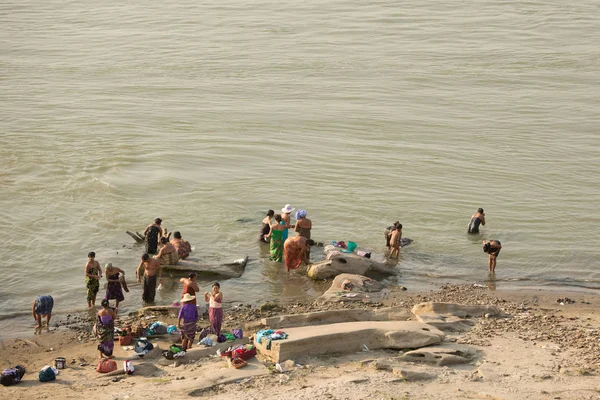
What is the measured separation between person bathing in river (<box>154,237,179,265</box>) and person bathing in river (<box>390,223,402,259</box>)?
508 centimetres

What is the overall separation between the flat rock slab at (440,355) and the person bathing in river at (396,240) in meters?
6.47

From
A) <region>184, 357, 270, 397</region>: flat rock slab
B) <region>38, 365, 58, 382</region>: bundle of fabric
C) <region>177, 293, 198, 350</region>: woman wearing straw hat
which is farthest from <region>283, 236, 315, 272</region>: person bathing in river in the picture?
<region>38, 365, 58, 382</region>: bundle of fabric

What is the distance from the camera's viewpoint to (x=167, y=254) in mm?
18984

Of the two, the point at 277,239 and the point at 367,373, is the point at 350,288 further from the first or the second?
the point at 367,373

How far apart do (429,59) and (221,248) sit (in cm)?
2513

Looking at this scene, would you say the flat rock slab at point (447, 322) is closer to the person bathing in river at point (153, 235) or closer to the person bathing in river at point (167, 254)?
the person bathing in river at point (167, 254)

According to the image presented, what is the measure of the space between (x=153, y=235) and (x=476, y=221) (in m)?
8.44

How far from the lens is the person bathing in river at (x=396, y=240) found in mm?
20391

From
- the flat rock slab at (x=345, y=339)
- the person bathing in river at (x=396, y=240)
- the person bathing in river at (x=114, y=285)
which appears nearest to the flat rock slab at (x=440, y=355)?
the flat rock slab at (x=345, y=339)

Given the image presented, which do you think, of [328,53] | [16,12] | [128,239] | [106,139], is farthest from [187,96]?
[16,12]

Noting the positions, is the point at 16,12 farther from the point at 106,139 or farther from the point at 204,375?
the point at 204,375

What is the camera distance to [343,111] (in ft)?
116

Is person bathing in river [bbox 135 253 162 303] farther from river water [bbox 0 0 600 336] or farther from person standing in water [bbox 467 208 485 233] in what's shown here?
person standing in water [bbox 467 208 485 233]

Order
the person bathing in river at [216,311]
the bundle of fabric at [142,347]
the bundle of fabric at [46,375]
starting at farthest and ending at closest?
the person bathing in river at [216,311] < the bundle of fabric at [142,347] < the bundle of fabric at [46,375]
